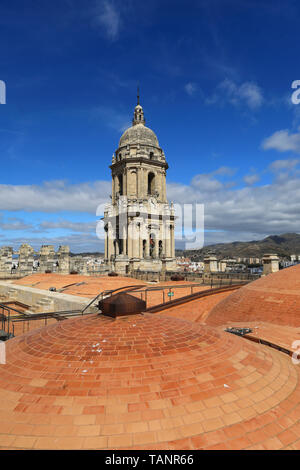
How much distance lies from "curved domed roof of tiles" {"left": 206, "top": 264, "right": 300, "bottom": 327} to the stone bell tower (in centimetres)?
2438

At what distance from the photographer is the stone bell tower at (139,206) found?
1447 inches

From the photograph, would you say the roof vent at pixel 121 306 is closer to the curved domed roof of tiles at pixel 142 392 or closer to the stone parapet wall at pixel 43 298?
the curved domed roof of tiles at pixel 142 392

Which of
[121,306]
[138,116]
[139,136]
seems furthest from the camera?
[138,116]

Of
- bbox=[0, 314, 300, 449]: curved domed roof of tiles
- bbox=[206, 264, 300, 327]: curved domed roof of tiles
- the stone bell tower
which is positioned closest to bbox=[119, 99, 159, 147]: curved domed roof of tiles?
the stone bell tower

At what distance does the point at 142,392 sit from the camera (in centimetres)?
309

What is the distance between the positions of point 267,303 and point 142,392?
7.43 m

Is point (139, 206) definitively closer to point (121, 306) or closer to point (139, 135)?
point (139, 135)

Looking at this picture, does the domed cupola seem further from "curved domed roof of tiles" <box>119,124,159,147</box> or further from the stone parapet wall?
the stone parapet wall

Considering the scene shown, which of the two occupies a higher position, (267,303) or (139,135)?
(139,135)

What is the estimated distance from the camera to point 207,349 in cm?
405

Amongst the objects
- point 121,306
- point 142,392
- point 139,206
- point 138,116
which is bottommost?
point 142,392

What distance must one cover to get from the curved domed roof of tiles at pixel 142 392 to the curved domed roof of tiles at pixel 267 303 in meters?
4.46

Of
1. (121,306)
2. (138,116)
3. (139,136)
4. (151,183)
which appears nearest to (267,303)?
(121,306)
